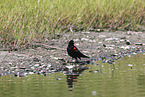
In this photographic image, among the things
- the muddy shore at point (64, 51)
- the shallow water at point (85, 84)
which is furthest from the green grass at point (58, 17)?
the shallow water at point (85, 84)

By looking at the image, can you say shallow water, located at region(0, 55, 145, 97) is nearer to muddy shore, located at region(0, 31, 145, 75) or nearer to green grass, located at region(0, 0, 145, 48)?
muddy shore, located at region(0, 31, 145, 75)

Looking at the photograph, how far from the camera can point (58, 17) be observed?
37.7ft

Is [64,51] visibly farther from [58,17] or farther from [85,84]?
[85,84]

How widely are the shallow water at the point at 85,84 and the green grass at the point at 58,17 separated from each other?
2.53 metres

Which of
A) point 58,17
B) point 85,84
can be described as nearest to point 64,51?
point 58,17

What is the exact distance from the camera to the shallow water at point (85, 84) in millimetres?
4816

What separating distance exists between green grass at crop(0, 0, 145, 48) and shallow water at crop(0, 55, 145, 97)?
2535 mm

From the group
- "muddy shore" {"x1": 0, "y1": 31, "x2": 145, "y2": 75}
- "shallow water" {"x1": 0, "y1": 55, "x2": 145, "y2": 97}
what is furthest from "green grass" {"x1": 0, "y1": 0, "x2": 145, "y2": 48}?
"shallow water" {"x1": 0, "y1": 55, "x2": 145, "y2": 97}

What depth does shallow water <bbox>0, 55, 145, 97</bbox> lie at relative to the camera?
4.82m

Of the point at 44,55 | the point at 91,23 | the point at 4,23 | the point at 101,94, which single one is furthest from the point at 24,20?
the point at 101,94

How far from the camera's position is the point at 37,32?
32.9 feet

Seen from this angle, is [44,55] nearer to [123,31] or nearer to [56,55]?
[56,55]

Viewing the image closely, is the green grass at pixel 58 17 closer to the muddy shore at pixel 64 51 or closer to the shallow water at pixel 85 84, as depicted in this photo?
the muddy shore at pixel 64 51

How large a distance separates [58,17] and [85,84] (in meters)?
6.17
